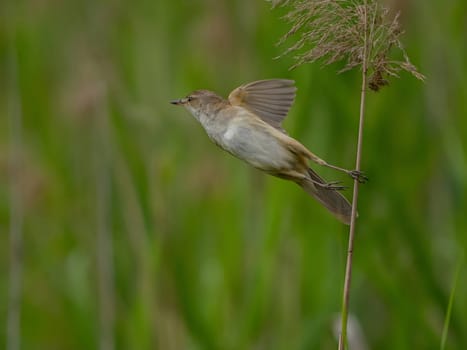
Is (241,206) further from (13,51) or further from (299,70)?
(13,51)

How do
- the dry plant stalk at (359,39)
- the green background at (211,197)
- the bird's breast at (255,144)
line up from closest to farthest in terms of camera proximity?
the dry plant stalk at (359,39) → the bird's breast at (255,144) → the green background at (211,197)

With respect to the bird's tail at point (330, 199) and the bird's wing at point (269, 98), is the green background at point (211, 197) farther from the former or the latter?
the bird's tail at point (330, 199)

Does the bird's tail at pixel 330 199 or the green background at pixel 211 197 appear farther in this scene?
the green background at pixel 211 197

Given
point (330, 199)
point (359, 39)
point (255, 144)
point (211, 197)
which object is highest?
point (359, 39)

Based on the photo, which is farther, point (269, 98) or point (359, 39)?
point (269, 98)

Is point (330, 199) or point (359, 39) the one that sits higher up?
point (359, 39)

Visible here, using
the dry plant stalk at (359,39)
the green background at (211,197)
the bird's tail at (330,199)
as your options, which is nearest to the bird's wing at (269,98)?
the bird's tail at (330,199)

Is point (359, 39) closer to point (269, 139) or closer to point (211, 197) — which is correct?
point (269, 139)

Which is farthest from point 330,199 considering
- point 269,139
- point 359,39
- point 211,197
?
point 211,197

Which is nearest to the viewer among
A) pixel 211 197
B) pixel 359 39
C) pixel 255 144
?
pixel 359 39
